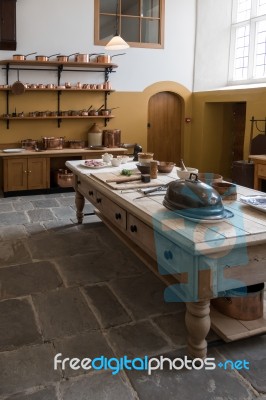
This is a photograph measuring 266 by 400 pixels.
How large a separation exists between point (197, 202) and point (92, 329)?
1.12 metres

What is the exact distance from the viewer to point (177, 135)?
8406 millimetres

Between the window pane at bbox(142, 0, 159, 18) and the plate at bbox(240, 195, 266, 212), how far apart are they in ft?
19.2

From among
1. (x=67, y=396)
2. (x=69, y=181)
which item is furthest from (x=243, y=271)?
(x=69, y=181)

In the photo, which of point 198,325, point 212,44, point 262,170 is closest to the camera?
point 198,325

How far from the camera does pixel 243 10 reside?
7703 millimetres

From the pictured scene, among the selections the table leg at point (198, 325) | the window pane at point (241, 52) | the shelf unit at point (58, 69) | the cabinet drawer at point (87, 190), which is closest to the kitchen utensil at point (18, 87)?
the shelf unit at point (58, 69)

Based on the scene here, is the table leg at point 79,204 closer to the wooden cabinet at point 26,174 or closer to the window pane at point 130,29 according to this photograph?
the wooden cabinet at point 26,174

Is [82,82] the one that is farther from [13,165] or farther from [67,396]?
[67,396]

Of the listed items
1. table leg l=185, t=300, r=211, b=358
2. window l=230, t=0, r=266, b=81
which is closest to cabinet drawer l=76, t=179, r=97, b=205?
table leg l=185, t=300, r=211, b=358

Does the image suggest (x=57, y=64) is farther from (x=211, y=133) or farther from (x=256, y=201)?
(x=256, y=201)

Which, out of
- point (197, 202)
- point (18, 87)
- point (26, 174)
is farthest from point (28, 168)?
point (197, 202)

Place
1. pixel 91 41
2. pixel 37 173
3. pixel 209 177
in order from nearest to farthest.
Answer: pixel 209 177, pixel 37 173, pixel 91 41

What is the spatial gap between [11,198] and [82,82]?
2.48 m

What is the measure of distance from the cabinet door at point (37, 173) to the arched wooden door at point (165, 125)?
242cm
